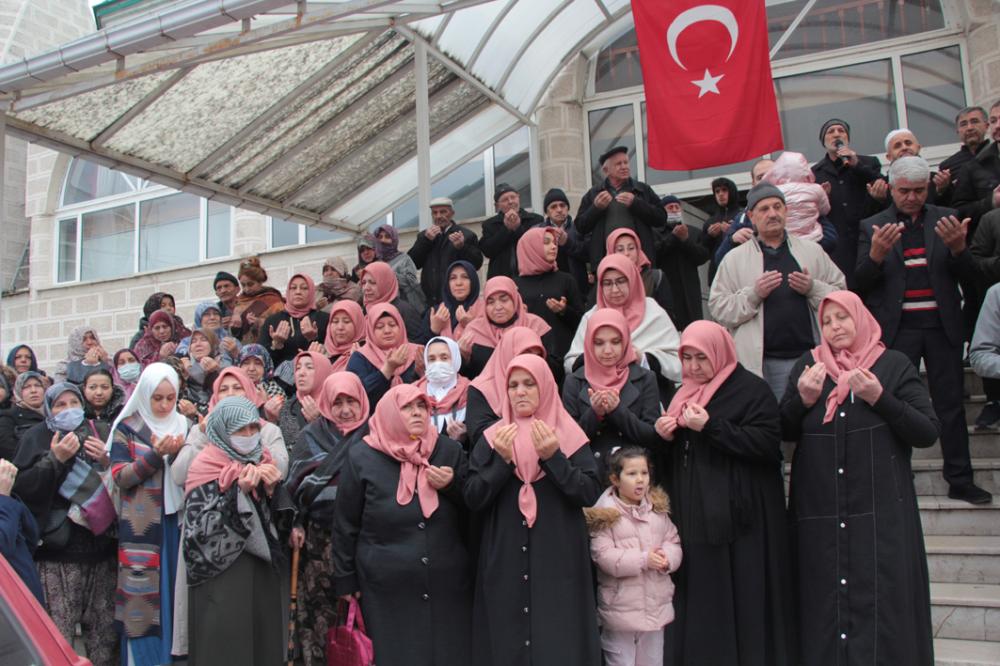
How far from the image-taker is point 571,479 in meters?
3.46

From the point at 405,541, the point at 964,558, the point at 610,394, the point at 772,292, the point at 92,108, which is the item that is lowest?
the point at 964,558

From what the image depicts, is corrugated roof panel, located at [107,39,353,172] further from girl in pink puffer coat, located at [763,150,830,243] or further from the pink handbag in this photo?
the pink handbag

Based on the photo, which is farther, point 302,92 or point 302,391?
point 302,92

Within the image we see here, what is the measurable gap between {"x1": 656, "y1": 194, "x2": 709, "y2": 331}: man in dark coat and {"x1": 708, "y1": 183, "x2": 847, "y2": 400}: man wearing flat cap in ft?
5.24

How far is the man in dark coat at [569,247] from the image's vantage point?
6.38 metres

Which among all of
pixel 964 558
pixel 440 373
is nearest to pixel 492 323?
pixel 440 373

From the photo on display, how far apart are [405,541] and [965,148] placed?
15.4 feet

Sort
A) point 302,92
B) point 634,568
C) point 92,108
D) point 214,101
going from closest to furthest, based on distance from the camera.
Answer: point 634,568 → point 92,108 → point 214,101 → point 302,92

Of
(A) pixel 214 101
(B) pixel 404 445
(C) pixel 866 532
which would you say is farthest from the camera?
(A) pixel 214 101

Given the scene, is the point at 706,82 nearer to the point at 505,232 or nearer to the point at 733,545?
the point at 505,232

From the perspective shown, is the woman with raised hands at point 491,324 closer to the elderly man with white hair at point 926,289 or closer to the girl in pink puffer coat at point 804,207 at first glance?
the girl in pink puffer coat at point 804,207

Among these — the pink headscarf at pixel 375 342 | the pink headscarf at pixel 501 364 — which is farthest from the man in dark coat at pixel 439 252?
the pink headscarf at pixel 501 364

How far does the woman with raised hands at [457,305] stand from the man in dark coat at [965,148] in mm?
3239

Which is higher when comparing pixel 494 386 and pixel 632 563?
pixel 494 386
